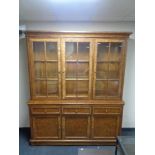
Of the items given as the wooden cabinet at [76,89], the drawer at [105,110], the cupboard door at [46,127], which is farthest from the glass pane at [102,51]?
the cupboard door at [46,127]

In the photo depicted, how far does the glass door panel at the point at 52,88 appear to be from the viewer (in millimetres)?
3412

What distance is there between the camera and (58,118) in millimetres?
3383

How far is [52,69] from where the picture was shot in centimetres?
338

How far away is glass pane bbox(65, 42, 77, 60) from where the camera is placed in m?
Answer: 3.30

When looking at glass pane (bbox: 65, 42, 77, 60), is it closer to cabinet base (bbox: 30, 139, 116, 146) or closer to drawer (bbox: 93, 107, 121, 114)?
drawer (bbox: 93, 107, 121, 114)

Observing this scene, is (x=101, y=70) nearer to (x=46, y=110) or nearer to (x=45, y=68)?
(x=45, y=68)

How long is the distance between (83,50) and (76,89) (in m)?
0.70

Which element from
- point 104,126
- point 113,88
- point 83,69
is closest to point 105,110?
point 104,126

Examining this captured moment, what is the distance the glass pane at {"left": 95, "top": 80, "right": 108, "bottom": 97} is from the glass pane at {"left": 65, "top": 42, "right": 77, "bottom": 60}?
628 millimetres

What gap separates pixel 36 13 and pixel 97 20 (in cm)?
111

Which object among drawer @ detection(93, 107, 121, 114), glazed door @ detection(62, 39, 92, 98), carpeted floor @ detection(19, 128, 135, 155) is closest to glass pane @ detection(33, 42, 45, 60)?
glazed door @ detection(62, 39, 92, 98)
